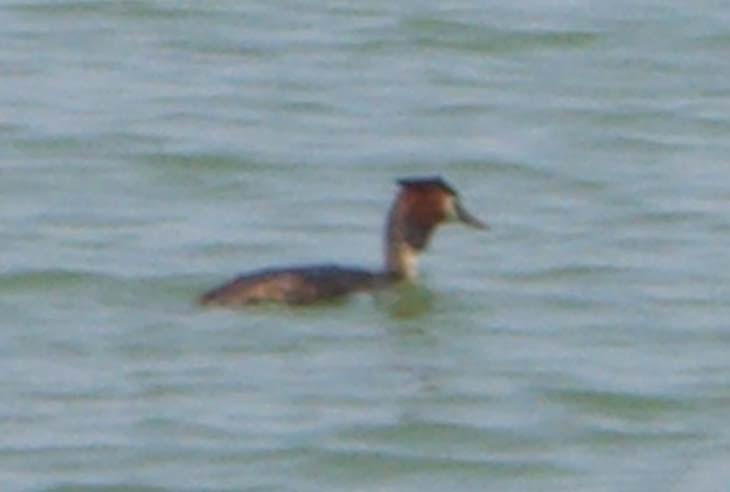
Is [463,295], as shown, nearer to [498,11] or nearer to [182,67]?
[182,67]

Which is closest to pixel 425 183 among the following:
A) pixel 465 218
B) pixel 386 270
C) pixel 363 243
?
pixel 465 218

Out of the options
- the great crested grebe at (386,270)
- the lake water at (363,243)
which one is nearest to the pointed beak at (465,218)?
the great crested grebe at (386,270)

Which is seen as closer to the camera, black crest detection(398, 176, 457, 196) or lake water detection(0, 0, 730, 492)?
lake water detection(0, 0, 730, 492)

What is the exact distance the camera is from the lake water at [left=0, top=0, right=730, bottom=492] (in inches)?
529

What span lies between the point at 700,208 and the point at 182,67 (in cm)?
382

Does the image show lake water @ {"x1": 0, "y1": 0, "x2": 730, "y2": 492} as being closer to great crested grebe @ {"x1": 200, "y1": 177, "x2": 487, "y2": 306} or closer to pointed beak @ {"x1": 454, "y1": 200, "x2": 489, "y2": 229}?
great crested grebe @ {"x1": 200, "y1": 177, "x2": 487, "y2": 306}

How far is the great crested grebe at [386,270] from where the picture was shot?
1487cm

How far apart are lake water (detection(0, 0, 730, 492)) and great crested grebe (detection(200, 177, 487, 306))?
9 centimetres

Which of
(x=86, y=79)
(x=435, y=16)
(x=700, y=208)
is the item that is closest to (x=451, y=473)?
(x=700, y=208)

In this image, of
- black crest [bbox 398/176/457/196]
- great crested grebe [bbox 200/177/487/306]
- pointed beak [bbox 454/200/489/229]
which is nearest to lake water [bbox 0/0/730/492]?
great crested grebe [bbox 200/177/487/306]

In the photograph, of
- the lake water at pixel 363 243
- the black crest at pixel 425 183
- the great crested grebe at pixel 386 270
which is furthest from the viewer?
the black crest at pixel 425 183

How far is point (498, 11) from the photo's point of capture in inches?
858

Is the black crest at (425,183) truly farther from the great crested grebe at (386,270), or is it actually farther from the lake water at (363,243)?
the lake water at (363,243)

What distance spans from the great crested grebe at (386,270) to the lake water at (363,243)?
3.5 inches
